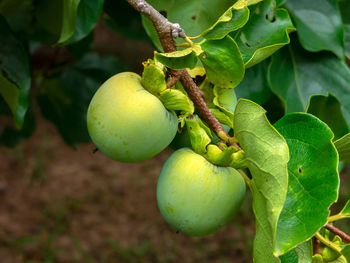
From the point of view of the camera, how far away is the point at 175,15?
893 mm

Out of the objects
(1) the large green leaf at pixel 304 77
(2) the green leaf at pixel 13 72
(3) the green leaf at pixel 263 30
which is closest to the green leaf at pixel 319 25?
(1) the large green leaf at pixel 304 77

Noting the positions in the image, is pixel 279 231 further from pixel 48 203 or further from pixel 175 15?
pixel 48 203

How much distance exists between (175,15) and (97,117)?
0.31 metres

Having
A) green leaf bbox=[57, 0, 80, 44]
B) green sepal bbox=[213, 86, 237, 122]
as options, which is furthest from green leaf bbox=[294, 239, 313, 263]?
green leaf bbox=[57, 0, 80, 44]

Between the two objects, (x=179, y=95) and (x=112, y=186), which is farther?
(x=112, y=186)

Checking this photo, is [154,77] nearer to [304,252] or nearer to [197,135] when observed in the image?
[197,135]

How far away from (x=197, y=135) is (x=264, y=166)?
134 millimetres

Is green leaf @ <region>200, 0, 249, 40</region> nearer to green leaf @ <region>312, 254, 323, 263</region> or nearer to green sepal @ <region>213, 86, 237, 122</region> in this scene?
green sepal @ <region>213, 86, 237, 122</region>

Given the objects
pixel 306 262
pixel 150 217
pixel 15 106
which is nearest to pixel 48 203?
pixel 150 217

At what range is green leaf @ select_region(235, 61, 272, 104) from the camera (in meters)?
0.99

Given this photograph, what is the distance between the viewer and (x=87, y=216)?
254 centimetres

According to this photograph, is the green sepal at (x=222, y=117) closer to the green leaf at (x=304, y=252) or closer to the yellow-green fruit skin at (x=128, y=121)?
the yellow-green fruit skin at (x=128, y=121)

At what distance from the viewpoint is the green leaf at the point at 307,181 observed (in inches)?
23.2

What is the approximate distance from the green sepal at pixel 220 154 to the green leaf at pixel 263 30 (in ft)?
0.66
